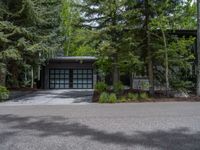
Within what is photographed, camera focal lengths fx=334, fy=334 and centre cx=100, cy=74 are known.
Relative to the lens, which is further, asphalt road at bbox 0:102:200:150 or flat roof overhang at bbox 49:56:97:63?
flat roof overhang at bbox 49:56:97:63

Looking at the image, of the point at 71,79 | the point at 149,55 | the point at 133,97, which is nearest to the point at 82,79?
the point at 71,79

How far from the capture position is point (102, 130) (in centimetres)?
912

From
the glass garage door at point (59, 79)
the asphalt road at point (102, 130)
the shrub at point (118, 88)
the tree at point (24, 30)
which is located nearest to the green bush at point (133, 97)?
the shrub at point (118, 88)

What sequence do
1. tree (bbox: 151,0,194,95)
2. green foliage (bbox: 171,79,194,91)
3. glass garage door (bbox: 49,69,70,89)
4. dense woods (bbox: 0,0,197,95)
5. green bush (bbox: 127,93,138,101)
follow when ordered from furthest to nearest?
glass garage door (bbox: 49,69,70,89) → green foliage (bbox: 171,79,194,91) → dense woods (bbox: 0,0,197,95) → tree (bbox: 151,0,194,95) → green bush (bbox: 127,93,138,101)

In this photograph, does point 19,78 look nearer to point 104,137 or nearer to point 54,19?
point 54,19

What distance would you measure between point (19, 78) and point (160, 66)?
14186 mm

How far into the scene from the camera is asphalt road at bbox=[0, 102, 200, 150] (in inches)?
291

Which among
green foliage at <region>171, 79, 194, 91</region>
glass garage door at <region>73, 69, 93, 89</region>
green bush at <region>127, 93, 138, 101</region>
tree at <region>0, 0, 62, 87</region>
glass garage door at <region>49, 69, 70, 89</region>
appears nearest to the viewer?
green bush at <region>127, 93, 138, 101</region>

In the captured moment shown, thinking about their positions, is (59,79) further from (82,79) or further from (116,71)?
(116,71)

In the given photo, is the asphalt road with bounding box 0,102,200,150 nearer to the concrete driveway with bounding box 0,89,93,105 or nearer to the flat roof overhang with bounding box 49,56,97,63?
the concrete driveway with bounding box 0,89,93,105

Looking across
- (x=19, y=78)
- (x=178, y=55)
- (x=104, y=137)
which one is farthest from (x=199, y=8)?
(x=19, y=78)

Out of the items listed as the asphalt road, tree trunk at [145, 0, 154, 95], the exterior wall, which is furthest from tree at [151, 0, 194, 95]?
the exterior wall

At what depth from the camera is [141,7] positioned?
19266 mm

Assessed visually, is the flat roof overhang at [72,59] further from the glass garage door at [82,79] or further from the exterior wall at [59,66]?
the glass garage door at [82,79]
